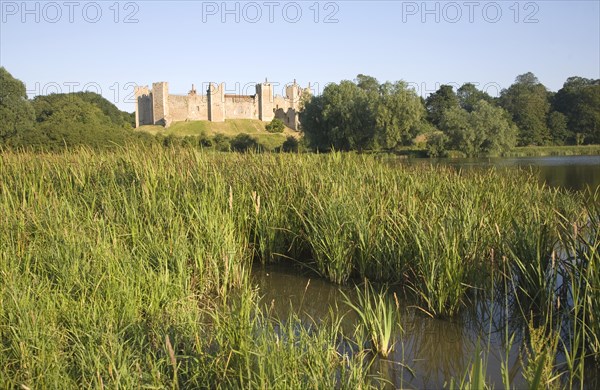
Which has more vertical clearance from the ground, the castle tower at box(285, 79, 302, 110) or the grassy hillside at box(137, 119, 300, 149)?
the castle tower at box(285, 79, 302, 110)

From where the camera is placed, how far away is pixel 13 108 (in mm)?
34969

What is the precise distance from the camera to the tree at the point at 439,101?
55.4 meters

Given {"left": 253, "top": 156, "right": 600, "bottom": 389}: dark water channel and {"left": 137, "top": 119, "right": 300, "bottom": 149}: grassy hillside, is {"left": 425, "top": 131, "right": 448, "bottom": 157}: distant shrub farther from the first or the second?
{"left": 253, "top": 156, "right": 600, "bottom": 389}: dark water channel

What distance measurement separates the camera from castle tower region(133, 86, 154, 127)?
6894 cm

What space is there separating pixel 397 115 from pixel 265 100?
41763 millimetres

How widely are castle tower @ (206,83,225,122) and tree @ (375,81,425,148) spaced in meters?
38.6

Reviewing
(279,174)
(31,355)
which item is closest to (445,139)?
(279,174)

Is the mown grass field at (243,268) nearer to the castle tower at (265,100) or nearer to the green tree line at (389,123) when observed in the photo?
the green tree line at (389,123)

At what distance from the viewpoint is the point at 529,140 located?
46.7 meters

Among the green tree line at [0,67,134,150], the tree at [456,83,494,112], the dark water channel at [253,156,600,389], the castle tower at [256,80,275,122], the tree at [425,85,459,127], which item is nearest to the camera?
the dark water channel at [253,156,600,389]

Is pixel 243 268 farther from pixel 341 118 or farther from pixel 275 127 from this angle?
pixel 275 127

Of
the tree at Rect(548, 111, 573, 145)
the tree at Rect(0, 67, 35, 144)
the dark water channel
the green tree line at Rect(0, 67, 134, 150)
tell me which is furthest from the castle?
the dark water channel

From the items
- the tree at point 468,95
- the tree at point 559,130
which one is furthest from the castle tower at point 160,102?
the tree at point 559,130

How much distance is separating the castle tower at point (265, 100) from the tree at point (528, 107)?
29.9 m
